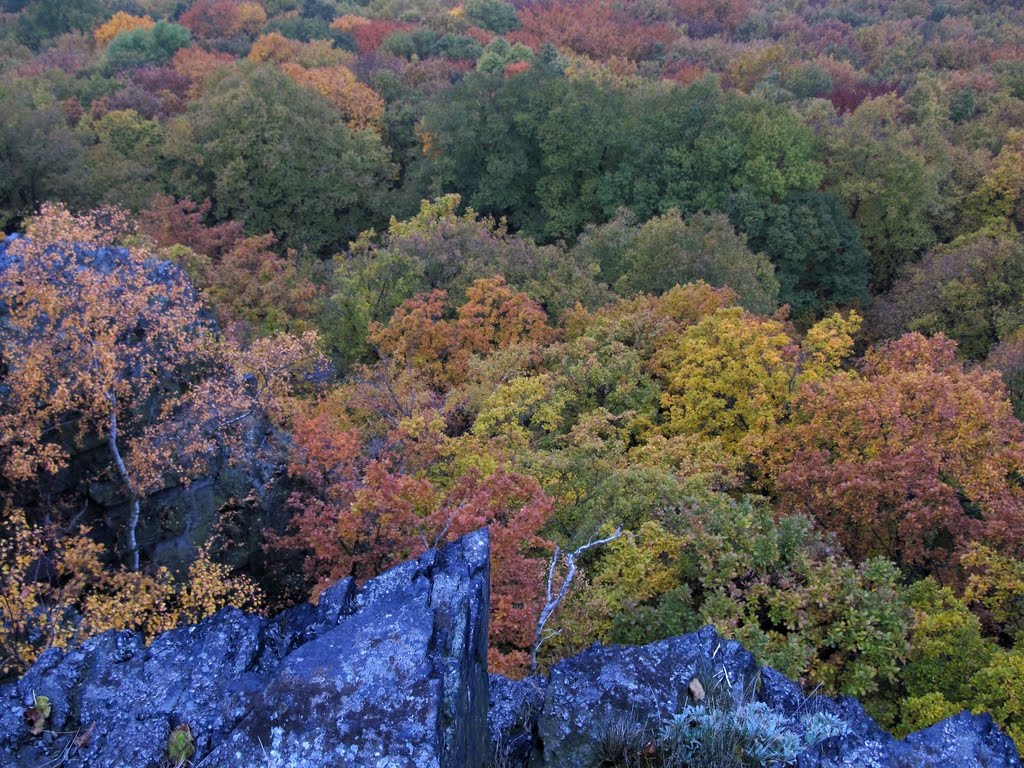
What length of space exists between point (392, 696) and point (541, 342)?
72.8 feet

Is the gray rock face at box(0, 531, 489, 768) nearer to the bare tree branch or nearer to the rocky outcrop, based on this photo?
the rocky outcrop

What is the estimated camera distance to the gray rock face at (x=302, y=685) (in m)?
6.45

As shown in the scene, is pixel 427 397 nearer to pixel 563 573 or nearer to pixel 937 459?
pixel 563 573

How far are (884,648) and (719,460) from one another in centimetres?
788

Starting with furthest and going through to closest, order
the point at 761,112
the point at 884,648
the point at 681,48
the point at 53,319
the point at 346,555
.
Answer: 1. the point at 681,48
2. the point at 761,112
3. the point at 53,319
4. the point at 346,555
5. the point at 884,648

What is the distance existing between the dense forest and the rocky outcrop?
3.09 meters

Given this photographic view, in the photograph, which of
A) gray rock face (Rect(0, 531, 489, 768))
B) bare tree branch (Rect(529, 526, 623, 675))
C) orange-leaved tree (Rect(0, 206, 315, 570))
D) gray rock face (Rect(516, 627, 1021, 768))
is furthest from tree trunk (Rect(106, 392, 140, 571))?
gray rock face (Rect(516, 627, 1021, 768))

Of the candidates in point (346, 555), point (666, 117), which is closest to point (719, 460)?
point (346, 555)

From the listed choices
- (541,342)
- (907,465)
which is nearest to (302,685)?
(907,465)

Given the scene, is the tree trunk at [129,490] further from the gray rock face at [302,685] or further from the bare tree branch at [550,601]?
the bare tree branch at [550,601]

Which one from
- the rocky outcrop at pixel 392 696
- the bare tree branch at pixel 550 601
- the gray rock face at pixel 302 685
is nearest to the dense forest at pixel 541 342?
the bare tree branch at pixel 550 601

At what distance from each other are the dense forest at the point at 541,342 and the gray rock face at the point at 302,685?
3.77 meters

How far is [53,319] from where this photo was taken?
16.6m

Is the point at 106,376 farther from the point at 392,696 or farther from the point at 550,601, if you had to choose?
the point at 392,696
